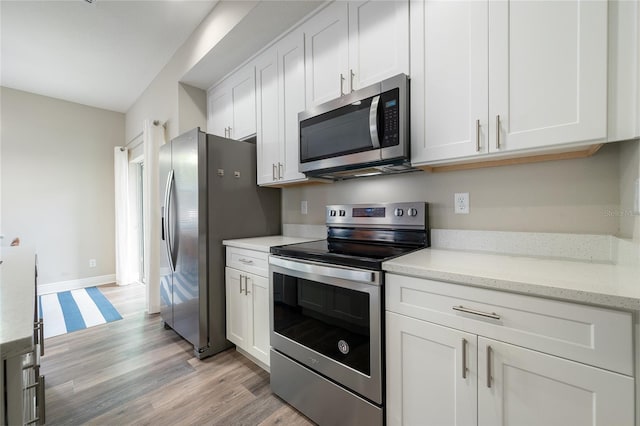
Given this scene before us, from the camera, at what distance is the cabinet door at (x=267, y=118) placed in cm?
225

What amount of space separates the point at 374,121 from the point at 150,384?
2263 millimetres

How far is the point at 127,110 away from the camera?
4535 millimetres

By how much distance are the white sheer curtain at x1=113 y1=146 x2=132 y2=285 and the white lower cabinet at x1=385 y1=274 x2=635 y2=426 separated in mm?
4704

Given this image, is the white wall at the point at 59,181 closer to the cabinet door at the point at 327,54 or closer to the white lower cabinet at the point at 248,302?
the white lower cabinet at the point at 248,302

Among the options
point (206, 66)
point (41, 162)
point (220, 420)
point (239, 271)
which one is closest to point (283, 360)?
point (220, 420)

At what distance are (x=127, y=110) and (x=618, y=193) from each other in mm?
5917

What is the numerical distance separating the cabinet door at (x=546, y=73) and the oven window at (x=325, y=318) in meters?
1.01

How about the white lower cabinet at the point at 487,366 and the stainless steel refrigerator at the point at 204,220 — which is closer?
the white lower cabinet at the point at 487,366

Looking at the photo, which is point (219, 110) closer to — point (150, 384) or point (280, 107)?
point (280, 107)

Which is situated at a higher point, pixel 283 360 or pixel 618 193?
pixel 618 193

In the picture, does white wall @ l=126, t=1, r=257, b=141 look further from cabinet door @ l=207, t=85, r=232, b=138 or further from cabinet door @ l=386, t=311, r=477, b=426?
cabinet door @ l=386, t=311, r=477, b=426

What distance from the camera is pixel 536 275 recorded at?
0.93 m

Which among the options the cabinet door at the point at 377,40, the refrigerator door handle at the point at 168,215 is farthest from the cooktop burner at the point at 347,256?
the refrigerator door handle at the point at 168,215

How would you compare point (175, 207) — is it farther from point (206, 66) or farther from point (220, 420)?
point (220, 420)
